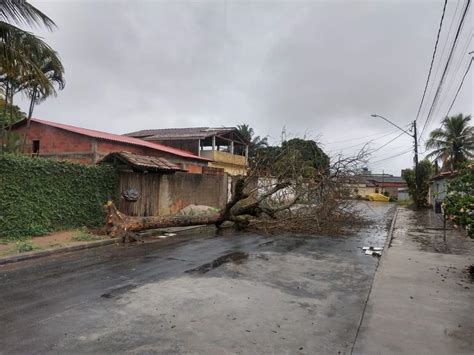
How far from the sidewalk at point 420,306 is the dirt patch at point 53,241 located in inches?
308

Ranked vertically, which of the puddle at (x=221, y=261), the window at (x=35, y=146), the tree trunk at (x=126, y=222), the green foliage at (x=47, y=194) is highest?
the window at (x=35, y=146)

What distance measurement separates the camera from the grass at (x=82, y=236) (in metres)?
10.8

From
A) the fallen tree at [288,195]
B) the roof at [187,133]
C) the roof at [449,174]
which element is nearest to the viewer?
the roof at [449,174]

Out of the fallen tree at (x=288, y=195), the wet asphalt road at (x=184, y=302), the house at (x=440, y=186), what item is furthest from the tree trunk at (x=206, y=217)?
the house at (x=440, y=186)

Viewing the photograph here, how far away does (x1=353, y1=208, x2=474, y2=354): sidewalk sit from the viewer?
4.14 meters

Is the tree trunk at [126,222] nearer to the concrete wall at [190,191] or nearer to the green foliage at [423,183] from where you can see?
the concrete wall at [190,191]

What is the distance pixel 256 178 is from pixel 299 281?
9.37m

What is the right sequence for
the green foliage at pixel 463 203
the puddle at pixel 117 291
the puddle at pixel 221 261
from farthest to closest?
the green foliage at pixel 463 203
the puddle at pixel 221 261
the puddle at pixel 117 291

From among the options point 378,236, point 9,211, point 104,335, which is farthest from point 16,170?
point 378,236

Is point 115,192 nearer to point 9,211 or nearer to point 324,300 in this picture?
point 9,211

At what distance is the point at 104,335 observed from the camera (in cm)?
421

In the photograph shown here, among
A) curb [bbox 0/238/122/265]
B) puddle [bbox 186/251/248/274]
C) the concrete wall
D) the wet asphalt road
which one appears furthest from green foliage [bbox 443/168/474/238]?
the concrete wall

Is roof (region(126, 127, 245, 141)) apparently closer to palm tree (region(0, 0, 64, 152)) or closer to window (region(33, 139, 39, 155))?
window (region(33, 139, 39, 155))

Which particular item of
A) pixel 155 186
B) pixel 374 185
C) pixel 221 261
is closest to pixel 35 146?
pixel 155 186
